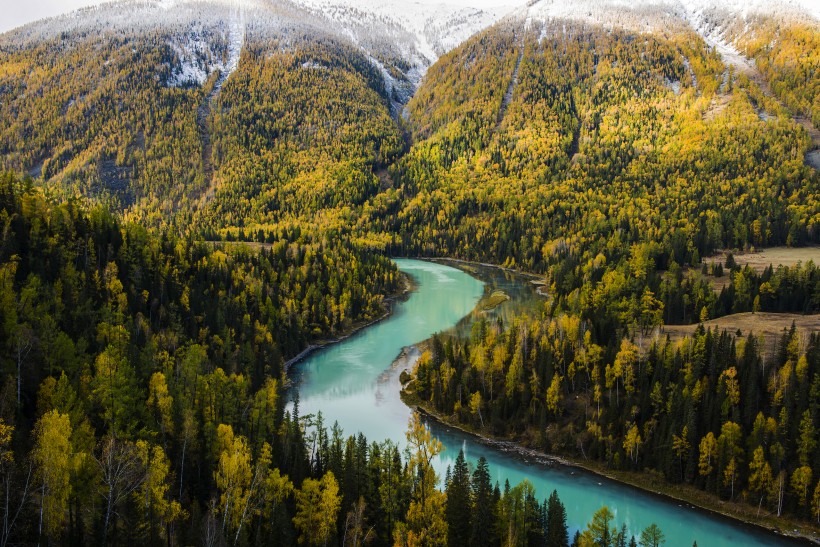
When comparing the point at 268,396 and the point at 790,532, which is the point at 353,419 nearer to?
the point at 268,396

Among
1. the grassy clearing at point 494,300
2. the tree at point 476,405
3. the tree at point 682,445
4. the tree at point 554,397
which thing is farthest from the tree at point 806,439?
the grassy clearing at point 494,300

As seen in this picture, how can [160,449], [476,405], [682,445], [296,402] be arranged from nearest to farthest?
[160,449]
[682,445]
[296,402]
[476,405]

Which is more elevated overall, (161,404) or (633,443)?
(161,404)

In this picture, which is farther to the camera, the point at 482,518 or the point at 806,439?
the point at 806,439

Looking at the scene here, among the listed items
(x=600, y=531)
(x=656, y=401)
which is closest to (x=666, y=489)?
(x=656, y=401)

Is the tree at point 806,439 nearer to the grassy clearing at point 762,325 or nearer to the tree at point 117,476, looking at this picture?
the grassy clearing at point 762,325

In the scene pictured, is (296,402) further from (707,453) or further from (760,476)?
(760,476)

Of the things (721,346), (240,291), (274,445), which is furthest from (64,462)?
(240,291)
